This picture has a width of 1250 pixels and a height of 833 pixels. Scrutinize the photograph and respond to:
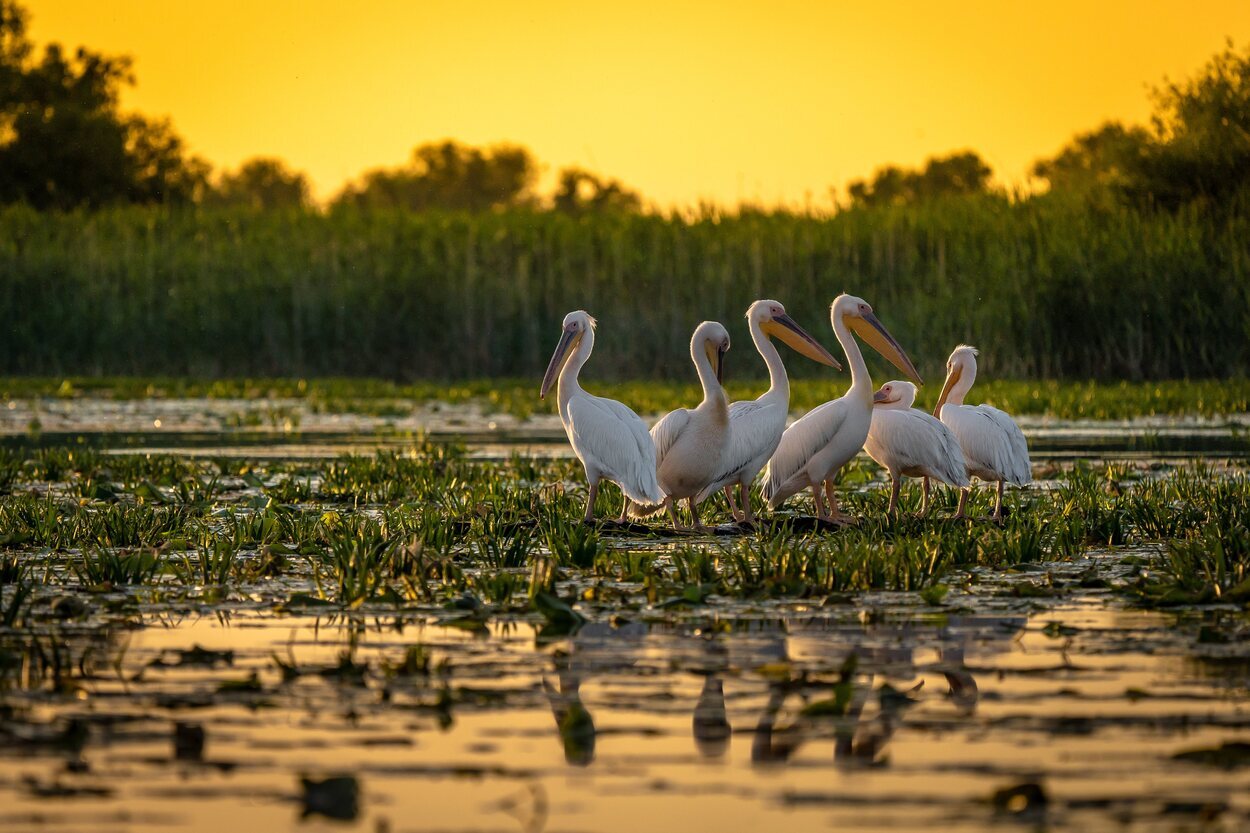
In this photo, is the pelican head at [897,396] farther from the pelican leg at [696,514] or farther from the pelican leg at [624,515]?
the pelican leg at [624,515]

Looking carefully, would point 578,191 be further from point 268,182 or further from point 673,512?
point 673,512

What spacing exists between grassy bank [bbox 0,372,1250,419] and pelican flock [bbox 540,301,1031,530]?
8833 mm

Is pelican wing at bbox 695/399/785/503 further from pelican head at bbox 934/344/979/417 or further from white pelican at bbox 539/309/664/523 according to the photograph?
pelican head at bbox 934/344/979/417

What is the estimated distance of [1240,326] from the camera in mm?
24297

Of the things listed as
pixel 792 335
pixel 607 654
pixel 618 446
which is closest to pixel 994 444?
pixel 792 335

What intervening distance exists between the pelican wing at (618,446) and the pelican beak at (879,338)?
6.32 ft

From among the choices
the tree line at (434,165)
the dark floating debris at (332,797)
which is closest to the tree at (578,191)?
the tree line at (434,165)

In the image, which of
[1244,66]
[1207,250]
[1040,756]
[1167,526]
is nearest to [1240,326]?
[1207,250]

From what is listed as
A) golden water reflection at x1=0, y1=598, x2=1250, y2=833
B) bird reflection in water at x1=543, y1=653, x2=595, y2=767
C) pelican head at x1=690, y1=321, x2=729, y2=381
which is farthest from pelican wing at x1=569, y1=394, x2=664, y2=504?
bird reflection in water at x1=543, y1=653, x2=595, y2=767

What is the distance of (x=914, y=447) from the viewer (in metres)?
9.73

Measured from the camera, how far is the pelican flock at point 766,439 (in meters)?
9.16

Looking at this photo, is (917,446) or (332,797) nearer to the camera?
(332,797)

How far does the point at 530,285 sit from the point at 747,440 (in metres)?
19.2

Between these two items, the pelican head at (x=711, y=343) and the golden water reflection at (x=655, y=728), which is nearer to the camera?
the golden water reflection at (x=655, y=728)
